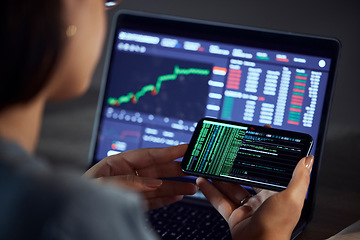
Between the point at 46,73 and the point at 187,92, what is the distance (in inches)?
23.2

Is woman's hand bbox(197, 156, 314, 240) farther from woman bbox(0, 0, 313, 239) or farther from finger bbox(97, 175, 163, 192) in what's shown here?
woman bbox(0, 0, 313, 239)

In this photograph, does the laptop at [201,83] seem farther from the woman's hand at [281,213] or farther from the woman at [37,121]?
the woman at [37,121]

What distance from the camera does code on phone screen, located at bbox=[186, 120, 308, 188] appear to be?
714mm

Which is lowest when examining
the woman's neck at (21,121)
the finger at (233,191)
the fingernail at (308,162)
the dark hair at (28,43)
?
the finger at (233,191)

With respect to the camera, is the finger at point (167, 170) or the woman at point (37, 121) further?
the finger at point (167, 170)

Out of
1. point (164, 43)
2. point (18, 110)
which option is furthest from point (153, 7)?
point (18, 110)

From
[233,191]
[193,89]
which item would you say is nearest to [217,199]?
[233,191]

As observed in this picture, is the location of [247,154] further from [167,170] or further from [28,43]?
[28,43]

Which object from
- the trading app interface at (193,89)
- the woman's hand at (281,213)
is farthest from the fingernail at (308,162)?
the trading app interface at (193,89)

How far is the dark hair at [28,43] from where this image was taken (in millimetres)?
336

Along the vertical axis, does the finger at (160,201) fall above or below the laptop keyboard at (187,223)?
above

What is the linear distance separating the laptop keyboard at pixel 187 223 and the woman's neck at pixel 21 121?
39cm

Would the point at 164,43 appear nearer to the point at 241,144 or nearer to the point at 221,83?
the point at 221,83

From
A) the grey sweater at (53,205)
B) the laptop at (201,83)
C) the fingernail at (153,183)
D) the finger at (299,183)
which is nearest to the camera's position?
the grey sweater at (53,205)
